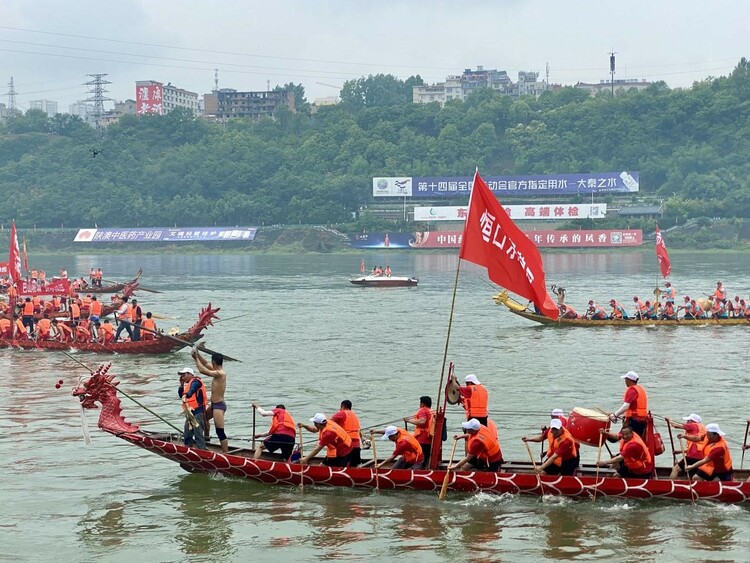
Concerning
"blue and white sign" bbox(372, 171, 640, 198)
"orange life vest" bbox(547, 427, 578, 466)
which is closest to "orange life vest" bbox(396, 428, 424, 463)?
"orange life vest" bbox(547, 427, 578, 466)

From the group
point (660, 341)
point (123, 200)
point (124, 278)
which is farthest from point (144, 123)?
point (660, 341)

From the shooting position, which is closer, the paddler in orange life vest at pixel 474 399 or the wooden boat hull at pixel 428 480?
the wooden boat hull at pixel 428 480

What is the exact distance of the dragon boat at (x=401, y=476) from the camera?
59.5 ft

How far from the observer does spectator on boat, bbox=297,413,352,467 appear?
19250 mm

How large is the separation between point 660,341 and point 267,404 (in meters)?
18.1

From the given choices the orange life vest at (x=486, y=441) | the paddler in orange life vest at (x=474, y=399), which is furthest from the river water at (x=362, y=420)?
the paddler in orange life vest at (x=474, y=399)

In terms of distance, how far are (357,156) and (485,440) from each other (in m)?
126

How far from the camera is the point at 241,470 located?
19906mm

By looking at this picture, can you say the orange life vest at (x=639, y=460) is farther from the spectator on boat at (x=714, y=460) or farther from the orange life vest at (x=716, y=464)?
the orange life vest at (x=716, y=464)

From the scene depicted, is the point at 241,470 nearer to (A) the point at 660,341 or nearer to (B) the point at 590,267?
(A) the point at 660,341

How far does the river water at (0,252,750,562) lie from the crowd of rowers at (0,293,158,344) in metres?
0.90

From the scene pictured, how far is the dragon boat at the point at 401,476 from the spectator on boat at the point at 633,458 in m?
0.17

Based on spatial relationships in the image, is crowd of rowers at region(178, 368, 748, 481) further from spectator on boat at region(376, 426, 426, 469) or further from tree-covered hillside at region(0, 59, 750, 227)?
tree-covered hillside at region(0, 59, 750, 227)

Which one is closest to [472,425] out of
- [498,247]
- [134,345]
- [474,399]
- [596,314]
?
[474,399]
